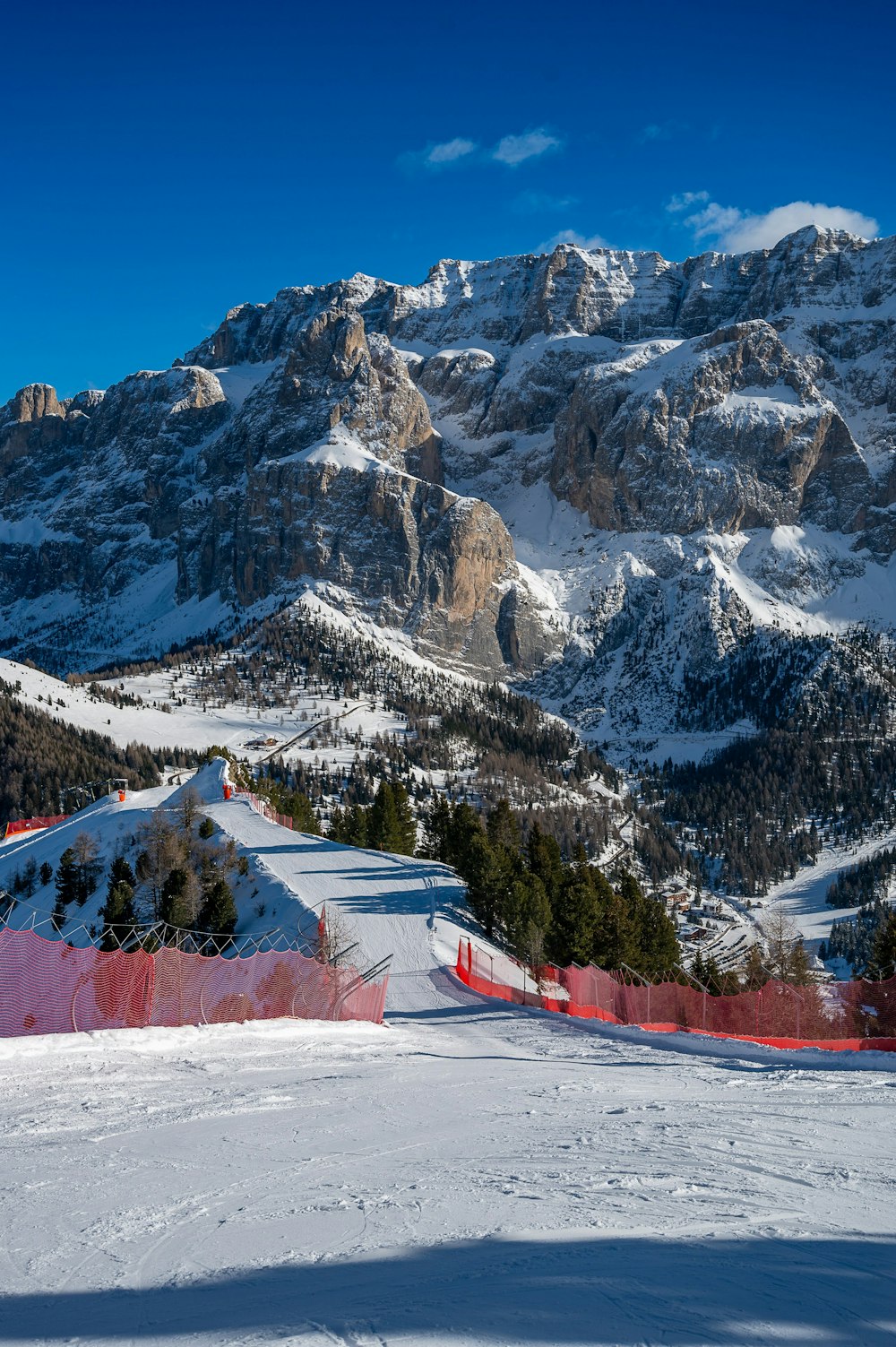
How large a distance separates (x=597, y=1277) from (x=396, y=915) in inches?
1868

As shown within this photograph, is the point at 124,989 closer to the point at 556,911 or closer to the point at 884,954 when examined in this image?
the point at 884,954

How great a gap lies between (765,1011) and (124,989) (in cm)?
1595

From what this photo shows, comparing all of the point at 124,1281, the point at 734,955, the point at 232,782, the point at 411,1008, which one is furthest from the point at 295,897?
the point at 734,955

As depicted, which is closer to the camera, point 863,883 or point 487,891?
point 487,891

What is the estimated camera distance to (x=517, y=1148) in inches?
436

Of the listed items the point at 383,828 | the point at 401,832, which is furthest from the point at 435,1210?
the point at 401,832

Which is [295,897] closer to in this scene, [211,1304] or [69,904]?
[69,904]

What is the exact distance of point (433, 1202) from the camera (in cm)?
859

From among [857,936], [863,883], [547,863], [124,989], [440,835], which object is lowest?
[857,936]

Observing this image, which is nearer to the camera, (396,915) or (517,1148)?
(517,1148)

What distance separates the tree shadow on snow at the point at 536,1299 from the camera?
5.88 metres

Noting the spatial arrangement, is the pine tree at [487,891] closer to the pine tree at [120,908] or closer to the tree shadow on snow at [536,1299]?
the pine tree at [120,908]

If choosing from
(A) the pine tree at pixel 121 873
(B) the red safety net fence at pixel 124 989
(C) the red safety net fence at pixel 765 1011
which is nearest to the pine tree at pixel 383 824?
(A) the pine tree at pixel 121 873

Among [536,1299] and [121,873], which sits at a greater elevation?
[121,873]
